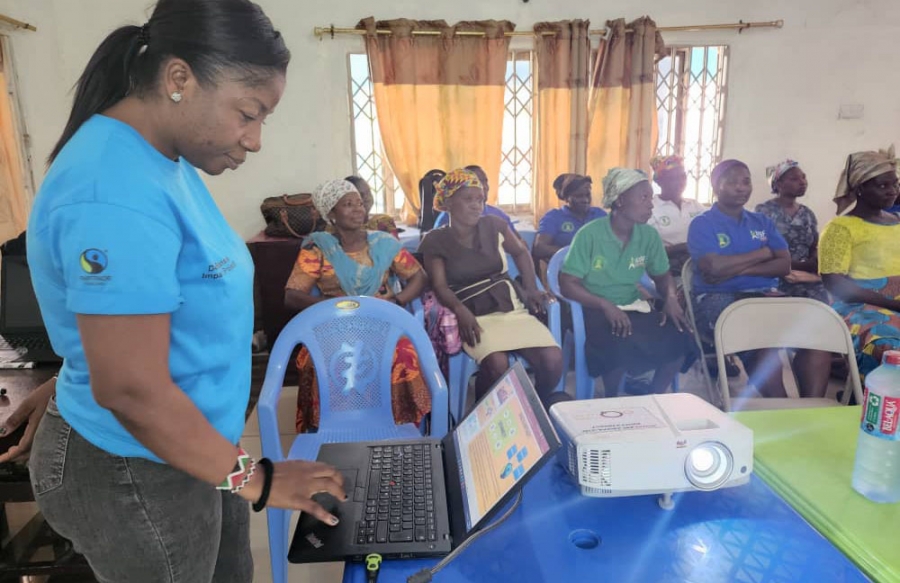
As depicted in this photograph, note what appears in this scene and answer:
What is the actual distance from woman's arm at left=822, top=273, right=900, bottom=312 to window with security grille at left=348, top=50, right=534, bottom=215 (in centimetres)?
251

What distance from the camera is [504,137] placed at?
14.9 feet

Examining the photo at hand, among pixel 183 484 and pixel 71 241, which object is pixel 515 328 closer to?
pixel 183 484

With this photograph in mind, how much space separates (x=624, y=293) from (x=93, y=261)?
2300 mm

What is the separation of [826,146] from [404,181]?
353 cm

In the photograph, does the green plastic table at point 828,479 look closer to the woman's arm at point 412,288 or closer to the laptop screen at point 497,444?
the laptop screen at point 497,444

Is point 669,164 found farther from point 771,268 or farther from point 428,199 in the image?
point 428,199

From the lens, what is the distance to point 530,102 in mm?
4477

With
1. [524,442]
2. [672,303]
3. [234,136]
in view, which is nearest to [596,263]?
[672,303]

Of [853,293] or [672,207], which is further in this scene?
[672,207]

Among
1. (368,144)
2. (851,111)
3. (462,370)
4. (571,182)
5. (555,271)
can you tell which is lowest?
(462,370)

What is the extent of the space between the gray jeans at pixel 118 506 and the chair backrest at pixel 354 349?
0.94 meters

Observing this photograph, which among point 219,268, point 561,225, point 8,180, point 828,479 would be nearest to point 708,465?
point 828,479

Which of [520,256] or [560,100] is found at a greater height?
[560,100]

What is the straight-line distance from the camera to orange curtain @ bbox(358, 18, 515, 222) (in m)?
4.11
